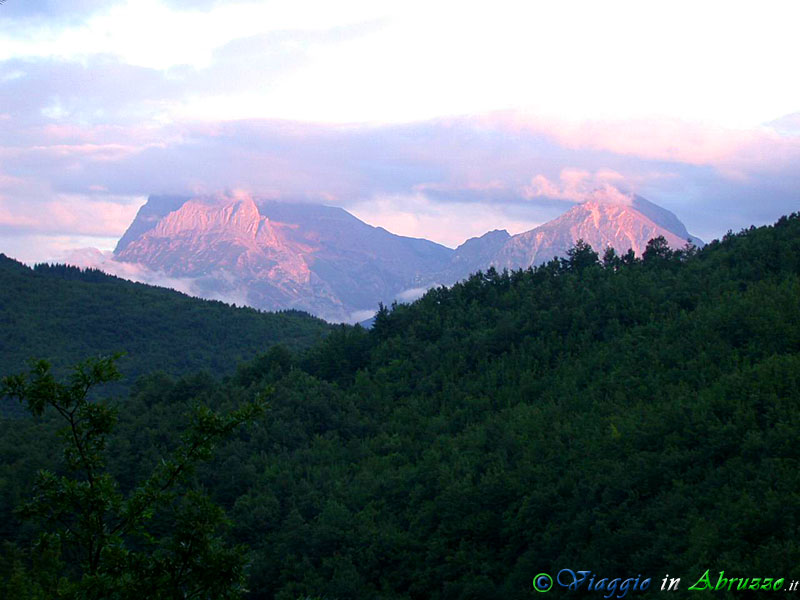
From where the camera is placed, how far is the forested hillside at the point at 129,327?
436 ft

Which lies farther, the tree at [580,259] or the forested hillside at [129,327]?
the forested hillside at [129,327]

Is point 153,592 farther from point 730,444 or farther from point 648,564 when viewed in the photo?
point 730,444

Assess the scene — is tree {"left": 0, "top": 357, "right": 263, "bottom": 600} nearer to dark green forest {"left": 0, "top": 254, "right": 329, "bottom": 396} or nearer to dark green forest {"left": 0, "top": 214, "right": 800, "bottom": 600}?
dark green forest {"left": 0, "top": 214, "right": 800, "bottom": 600}

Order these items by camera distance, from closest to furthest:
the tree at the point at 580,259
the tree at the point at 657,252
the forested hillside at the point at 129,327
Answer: the tree at the point at 657,252
the tree at the point at 580,259
the forested hillside at the point at 129,327

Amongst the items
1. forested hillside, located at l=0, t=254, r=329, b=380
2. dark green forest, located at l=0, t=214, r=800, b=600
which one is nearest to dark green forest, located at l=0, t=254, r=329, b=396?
forested hillside, located at l=0, t=254, r=329, b=380

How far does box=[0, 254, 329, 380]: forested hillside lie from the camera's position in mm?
132875

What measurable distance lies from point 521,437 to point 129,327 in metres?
123

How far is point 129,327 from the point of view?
5782 inches

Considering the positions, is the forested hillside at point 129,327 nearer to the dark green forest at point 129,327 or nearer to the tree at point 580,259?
the dark green forest at point 129,327

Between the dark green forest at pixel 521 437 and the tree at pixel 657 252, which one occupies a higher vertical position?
the tree at pixel 657 252

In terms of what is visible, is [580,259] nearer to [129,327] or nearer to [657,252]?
[657,252]

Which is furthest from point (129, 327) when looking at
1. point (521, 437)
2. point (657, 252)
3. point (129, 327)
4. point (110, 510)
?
point (110, 510)

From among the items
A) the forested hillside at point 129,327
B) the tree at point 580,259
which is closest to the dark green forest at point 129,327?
Result: the forested hillside at point 129,327

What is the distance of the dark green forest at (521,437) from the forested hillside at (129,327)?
66.4m
